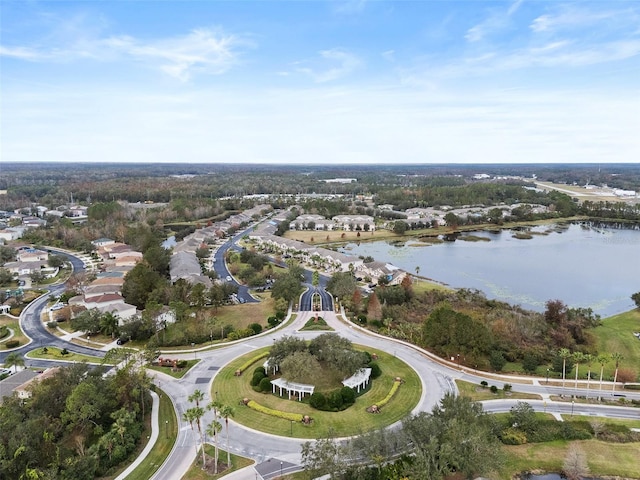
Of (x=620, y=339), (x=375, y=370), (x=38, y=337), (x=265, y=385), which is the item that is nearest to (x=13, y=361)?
(x=38, y=337)

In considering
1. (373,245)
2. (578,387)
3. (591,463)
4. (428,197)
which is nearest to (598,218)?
(428,197)

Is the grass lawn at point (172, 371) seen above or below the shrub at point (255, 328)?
below

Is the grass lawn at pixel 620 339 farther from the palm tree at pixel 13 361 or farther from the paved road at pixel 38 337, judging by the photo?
the palm tree at pixel 13 361

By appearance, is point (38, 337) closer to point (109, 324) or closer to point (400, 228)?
point (109, 324)

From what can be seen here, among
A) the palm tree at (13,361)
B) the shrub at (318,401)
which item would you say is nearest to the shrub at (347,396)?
the shrub at (318,401)

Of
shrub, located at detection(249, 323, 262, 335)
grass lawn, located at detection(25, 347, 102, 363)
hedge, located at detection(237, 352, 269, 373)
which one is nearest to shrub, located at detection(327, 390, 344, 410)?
hedge, located at detection(237, 352, 269, 373)

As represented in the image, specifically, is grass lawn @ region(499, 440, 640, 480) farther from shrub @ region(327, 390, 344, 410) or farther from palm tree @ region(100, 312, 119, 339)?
palm tree @ region(100, 312, 119, 339)
